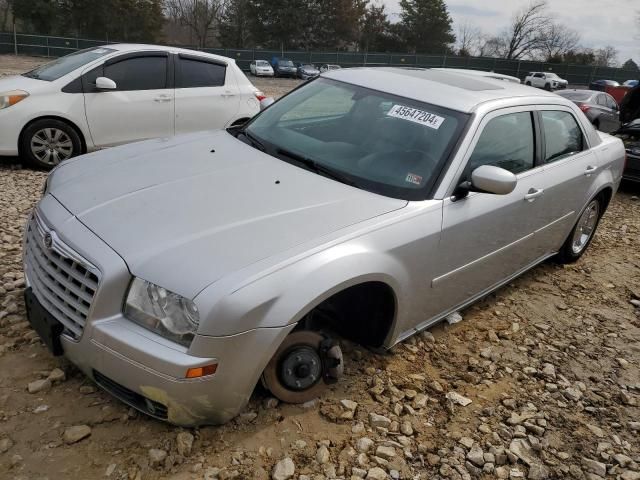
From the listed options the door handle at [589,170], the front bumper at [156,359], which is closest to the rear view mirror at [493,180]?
the front bumper at [156,359]

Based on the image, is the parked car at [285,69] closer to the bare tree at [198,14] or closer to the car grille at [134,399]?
the bare tree at [198,14]

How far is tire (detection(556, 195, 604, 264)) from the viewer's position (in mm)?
4867

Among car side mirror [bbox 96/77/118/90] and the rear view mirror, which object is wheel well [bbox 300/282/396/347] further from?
car side mirror [bbox 96/77/118/90]

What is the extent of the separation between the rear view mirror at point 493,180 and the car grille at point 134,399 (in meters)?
1.97

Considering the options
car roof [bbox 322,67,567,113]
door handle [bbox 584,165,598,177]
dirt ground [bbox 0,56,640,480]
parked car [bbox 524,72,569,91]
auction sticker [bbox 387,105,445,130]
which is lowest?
dirt ground [bbox 0,56,640,480]

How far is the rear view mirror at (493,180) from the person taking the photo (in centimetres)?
288

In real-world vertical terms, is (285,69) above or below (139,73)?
above

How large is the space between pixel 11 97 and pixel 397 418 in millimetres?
5615

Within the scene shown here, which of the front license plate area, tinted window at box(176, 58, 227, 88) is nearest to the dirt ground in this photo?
the front license plate area

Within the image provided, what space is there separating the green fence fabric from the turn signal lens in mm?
38309

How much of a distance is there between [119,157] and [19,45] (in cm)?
3744

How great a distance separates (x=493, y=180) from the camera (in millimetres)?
2889

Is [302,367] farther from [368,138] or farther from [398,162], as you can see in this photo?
[368,138]

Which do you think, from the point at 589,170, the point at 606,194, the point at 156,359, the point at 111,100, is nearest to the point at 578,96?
the point at 606,194
